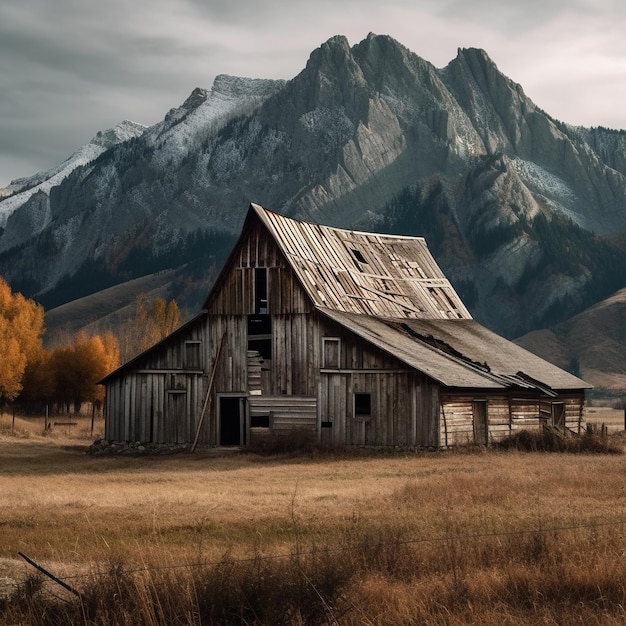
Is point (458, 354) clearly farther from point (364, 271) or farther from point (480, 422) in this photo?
point (364, 271)

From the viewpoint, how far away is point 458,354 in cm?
4678

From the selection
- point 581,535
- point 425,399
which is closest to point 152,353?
point 425,399

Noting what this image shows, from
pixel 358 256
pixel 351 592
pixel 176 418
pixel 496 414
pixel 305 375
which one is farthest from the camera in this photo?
pixel 358 256

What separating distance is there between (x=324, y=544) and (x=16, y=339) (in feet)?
211

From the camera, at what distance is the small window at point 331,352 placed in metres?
41.8

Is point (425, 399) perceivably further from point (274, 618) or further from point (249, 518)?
point (274, 618)

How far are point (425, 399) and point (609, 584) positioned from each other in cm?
2680

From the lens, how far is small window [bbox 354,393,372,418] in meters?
41.3

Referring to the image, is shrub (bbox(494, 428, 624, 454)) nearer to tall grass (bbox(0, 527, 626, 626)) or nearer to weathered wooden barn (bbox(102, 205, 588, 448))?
weathered wooden barn (bbox(102, 205, 588, 448))

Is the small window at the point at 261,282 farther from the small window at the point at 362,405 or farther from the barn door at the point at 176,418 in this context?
the small window at the point at 362,405

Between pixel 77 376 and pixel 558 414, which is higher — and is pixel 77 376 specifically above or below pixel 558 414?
above

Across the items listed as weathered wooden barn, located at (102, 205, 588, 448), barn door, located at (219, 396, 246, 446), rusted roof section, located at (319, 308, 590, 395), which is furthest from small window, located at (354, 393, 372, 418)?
barn door, located at (219, 396, 246, 446)

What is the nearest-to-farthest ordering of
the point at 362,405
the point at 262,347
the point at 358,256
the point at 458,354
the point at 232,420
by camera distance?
the point at 362,405 → the point at 262,347 → the point at 458,354 → the point at 232,420 → the point at 358,256

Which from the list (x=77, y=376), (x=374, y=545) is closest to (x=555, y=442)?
(x=374, y=545)
